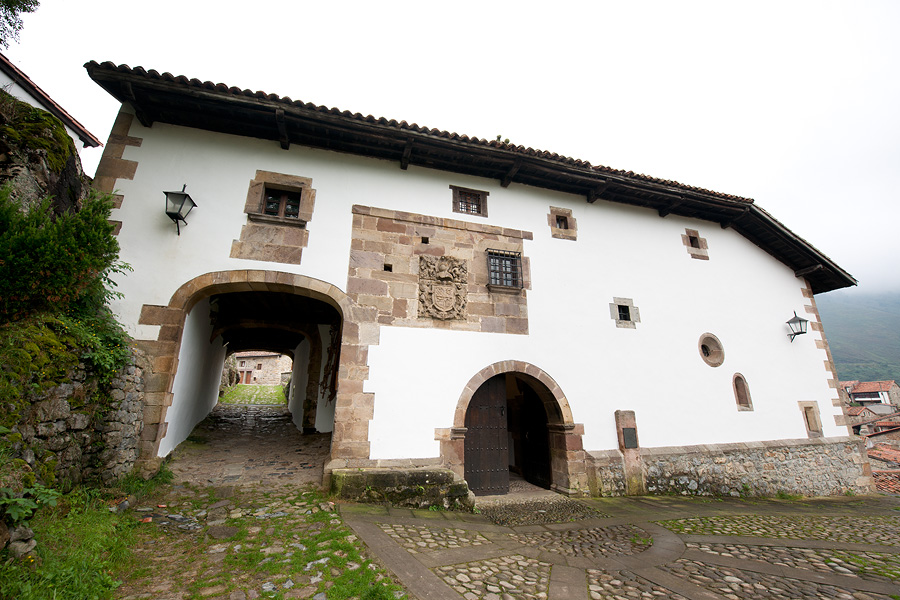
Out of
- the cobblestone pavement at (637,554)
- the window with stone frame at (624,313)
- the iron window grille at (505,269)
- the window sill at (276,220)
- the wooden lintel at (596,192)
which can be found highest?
the wooden lintel at (596,192)

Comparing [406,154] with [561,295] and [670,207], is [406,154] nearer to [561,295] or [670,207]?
[561,295]

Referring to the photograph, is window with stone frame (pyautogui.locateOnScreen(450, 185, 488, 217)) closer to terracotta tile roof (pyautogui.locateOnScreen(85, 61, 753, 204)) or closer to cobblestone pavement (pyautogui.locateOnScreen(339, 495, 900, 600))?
terracotta tile roof (pyautogui.locateOnScreen(85, 61, 753, 204))

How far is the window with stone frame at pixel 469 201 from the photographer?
7.49 metres

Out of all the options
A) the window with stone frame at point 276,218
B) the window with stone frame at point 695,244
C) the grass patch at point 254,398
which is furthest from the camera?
the grass patch at point 254,398

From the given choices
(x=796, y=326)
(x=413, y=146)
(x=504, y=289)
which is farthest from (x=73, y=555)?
(x=796, y=326)

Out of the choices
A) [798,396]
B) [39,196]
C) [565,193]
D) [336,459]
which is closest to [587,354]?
[565,193]

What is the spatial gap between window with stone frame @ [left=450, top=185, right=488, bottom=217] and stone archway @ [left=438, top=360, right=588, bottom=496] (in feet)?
10.0

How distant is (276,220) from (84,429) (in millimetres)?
3630

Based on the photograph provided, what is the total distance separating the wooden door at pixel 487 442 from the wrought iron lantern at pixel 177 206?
5.58 m

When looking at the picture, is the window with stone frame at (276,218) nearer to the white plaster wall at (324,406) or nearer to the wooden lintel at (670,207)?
the white plaster wall at (324,406)

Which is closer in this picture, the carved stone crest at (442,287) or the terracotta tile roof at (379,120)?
the terracotta tile roof at (379,120)

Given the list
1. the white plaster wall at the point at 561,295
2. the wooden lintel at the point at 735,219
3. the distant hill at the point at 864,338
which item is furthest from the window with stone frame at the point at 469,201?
the distant hill at the point at 864,338

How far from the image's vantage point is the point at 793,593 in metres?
3.37

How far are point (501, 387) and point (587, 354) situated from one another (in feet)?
6.04
